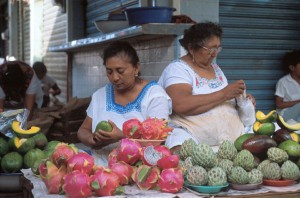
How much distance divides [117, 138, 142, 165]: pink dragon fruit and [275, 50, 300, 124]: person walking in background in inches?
126

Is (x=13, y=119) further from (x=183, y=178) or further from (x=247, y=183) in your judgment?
(x=247, y=183)

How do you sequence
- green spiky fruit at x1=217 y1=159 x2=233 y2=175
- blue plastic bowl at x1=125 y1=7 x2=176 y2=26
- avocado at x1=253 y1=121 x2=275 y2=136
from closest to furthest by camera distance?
green spiky fruit at x1=217 y1=159 x2=233 y2=175
avocado at x1=253 y1=121 x2=275 y2=136
blue plastic bowl at x1=125 y1=7 x2=176 y2=26

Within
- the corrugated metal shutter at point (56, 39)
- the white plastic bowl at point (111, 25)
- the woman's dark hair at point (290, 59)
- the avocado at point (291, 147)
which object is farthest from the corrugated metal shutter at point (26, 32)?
the avocado at point (291, 147)

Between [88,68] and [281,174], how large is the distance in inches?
219

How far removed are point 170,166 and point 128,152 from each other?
0.80 feet

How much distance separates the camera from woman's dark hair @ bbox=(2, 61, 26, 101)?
5852 millimetres

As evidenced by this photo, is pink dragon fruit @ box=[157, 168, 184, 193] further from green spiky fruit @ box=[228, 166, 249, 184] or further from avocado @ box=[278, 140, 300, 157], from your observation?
avocado @ box=[278, 140, 300, 157]

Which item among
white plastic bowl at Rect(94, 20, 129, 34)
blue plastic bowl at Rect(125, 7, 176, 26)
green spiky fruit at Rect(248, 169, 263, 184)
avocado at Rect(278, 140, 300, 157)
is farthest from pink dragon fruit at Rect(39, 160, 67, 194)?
white plastic bowl at Rect(94, 20, 129, 34)

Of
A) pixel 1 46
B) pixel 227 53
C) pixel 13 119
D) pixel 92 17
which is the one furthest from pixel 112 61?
pixel 1 46

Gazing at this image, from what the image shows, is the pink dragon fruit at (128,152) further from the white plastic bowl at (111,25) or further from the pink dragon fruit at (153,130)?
the white plastic bowl at (111,25)

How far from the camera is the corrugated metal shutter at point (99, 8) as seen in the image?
21.5 feet

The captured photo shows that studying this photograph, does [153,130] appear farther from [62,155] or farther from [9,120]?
[9,120]

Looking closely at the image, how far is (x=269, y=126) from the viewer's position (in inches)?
111

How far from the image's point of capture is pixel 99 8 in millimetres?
7789
